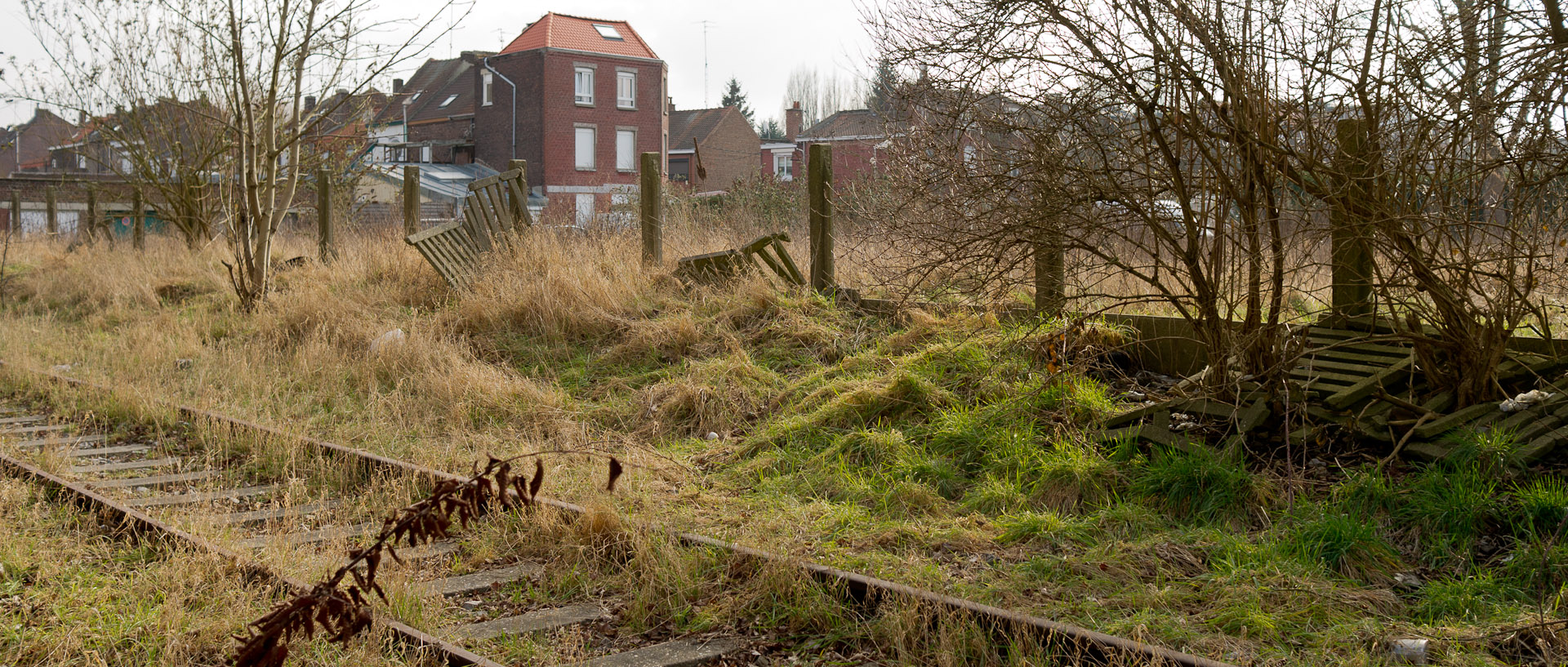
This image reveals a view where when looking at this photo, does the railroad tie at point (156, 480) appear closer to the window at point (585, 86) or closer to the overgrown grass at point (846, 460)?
the overgrown grass at point (846, 460)

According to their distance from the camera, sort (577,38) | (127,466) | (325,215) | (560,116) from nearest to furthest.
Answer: (127,466), (325,215), (560,116), (577,38)

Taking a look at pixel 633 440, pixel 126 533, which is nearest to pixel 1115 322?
pixel 633 440

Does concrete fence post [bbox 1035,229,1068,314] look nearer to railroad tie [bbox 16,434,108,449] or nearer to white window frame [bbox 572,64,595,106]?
railroad tie [bbox 16,434,108,449]

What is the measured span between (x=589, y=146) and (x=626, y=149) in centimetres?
209

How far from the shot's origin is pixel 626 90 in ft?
171

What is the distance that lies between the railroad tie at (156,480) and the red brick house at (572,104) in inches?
1684

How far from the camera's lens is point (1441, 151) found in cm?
508

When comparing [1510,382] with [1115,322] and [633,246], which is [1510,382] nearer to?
[1115,322]

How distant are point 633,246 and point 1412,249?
319 inches

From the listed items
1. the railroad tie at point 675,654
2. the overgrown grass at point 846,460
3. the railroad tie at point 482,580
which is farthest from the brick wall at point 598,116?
the railroad tie at point 675,654

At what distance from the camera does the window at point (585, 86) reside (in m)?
50.4

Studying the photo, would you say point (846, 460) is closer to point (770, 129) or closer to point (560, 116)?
point (560, 116)

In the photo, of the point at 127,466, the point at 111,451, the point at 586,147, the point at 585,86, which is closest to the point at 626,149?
the point at 586,147

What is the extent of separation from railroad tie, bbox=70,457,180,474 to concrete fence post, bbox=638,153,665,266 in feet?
17.5
